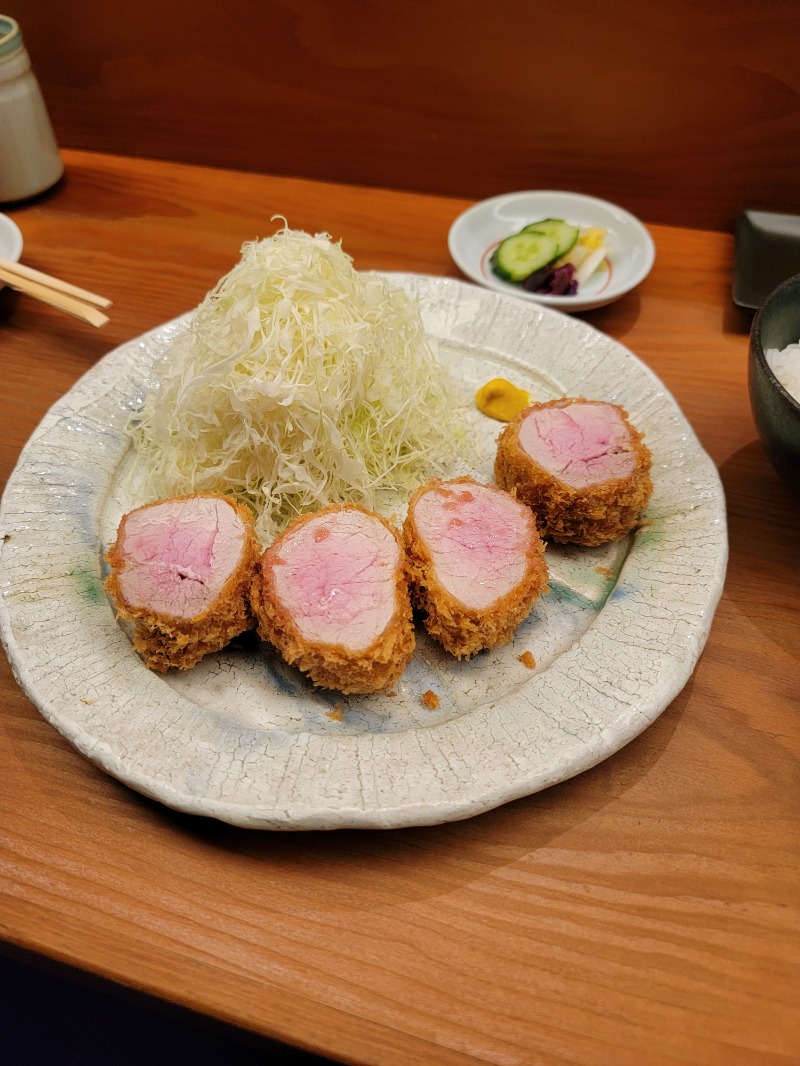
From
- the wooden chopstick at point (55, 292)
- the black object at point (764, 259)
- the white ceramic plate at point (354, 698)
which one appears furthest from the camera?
the black object at point (764, 259)

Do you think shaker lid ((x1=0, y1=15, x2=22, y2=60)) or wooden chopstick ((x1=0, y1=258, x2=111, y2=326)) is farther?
shaker lid ((x1=0, y1=15, x2=22, y2=60))

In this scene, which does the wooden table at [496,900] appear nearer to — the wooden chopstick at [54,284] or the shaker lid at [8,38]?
the wooden chopstick at [54,284]

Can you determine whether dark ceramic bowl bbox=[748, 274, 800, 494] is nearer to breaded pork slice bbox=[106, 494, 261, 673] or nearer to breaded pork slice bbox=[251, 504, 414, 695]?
breaded pork slice bbox=[251, 504, 414, 695]

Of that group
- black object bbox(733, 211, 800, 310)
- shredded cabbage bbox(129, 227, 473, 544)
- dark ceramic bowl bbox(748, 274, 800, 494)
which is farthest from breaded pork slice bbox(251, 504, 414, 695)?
black object bbox(733, 211, 800, 310)

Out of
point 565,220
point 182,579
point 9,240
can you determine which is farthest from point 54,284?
point 565,220

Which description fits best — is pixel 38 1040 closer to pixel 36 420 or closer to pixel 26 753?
pixel 26 753

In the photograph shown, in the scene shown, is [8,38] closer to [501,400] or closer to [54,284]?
[54,284]

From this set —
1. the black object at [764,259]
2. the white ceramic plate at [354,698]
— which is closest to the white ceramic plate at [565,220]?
the black object at [764,259]
